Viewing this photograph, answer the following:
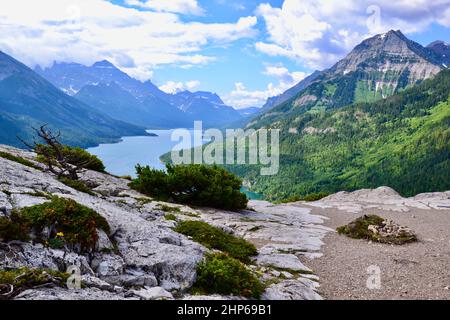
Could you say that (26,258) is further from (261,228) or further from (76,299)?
(261,228)

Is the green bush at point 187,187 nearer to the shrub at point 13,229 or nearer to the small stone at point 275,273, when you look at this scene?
the small stone at point 275,273

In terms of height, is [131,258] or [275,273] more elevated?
[131,258]

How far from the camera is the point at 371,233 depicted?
Answer: 22.8 m

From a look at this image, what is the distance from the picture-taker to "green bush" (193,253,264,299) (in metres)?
11.1

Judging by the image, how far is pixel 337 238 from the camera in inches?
920

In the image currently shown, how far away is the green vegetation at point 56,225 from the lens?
33.1ft

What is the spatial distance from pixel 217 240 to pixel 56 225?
760 cm

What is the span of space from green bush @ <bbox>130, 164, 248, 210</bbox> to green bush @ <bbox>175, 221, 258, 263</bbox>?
1013 cm

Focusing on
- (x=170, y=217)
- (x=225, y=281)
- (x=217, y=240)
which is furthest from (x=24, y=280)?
(x=170, y=217)

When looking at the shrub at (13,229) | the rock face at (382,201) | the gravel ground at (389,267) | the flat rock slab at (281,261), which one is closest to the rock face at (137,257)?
the flat rock slab at (281,261)

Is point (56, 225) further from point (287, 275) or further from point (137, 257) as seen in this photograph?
point (287, 275)

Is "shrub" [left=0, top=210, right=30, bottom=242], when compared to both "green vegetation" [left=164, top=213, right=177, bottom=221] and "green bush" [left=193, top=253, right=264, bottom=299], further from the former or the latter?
"green vegetation" [left=164, top=213, right=177, bottom=221]

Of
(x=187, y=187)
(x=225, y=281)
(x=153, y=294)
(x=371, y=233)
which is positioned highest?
(x=187, y=187)
